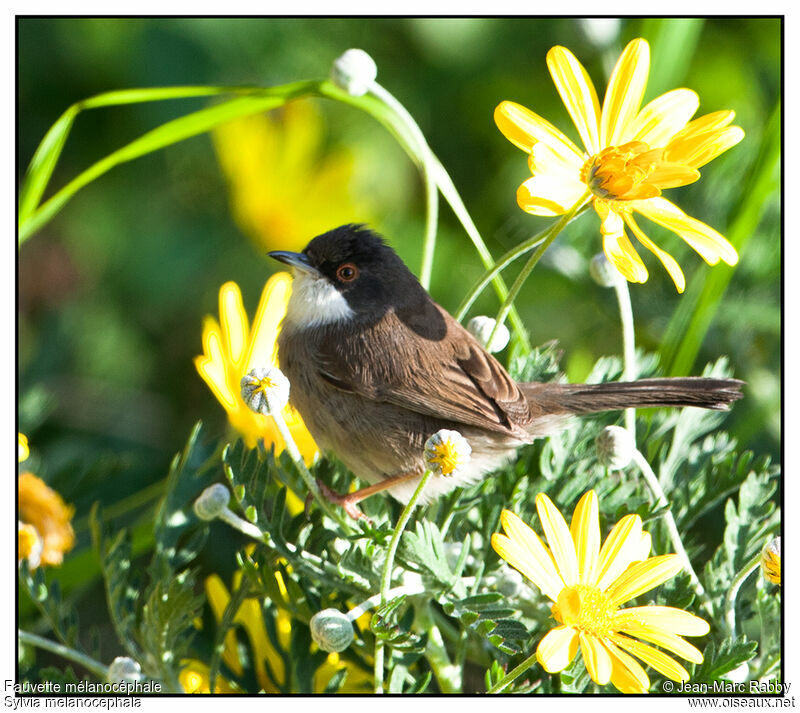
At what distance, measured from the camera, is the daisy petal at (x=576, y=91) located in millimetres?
1075

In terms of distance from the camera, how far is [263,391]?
1097 millimetres

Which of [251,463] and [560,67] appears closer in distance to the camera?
[560,67]

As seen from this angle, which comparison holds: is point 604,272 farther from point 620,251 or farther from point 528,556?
point 528,556

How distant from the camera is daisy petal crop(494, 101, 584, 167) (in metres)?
1.02

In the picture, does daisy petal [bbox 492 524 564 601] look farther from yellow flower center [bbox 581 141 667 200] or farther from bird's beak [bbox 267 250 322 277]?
bird's beak [bbox 267 250 322 277]

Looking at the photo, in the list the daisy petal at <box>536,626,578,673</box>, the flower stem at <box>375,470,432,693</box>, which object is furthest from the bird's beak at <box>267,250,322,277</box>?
the daisy petal at <box>536,626,578,673</box>

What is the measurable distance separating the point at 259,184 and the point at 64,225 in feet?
2.78

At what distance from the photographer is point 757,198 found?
145 centimetres

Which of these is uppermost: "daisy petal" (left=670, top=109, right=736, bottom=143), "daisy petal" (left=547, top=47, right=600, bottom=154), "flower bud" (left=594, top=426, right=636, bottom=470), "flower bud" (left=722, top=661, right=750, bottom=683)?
"daisy petal" (left=547, top=47, right=600, bottom=154)

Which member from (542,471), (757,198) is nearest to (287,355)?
(542,471)

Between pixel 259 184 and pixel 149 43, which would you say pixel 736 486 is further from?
pixel 149 43

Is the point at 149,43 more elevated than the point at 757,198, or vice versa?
the point at 149,43

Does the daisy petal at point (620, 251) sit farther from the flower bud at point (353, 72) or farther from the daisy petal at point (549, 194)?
the flower bud at point (353, 72)

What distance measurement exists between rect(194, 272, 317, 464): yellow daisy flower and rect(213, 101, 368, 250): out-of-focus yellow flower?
100 centimetres
